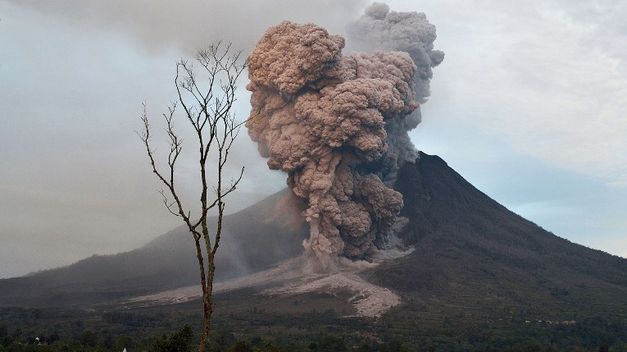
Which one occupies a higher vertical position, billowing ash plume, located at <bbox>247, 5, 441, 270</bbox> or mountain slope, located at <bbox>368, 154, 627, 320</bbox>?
billowing ash plume, located at <bbox>247, 5, 441, 270</bbox>

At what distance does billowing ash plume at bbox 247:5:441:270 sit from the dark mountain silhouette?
369 inches

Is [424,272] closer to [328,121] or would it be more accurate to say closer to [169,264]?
[328,121]

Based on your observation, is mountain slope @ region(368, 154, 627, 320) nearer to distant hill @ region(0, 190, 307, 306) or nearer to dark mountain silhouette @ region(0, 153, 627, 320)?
dark mountain silhouette @ region(0, 153, 627, 320)

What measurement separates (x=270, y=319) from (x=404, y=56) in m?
37.4

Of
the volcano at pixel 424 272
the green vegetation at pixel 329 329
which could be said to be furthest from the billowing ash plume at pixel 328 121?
the green vegetation at pixel 329 329

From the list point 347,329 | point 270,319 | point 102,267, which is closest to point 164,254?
point 102,267

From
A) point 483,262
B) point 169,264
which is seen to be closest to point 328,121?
point 483,262

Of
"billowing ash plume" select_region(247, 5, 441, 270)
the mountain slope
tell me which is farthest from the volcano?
"billowing ash plume" select_region(247, 5, 441, 270)

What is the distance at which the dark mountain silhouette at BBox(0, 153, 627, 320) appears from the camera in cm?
8069

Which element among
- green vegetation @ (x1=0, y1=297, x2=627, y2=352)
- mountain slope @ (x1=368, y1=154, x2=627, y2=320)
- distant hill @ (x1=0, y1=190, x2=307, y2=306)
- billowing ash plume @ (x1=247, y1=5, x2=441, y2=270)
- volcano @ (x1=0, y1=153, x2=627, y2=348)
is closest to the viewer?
green vegetation @ (x1=0, y1=297, x2=627, y2=352)

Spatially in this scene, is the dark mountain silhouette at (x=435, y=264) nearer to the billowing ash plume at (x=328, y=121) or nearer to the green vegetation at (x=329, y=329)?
the green vegetation at (x=329, y=329)

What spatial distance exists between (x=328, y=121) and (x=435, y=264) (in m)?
32.7

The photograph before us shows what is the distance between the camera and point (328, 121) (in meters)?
71.1

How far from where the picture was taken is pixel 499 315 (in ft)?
237
